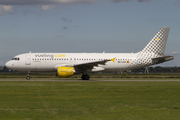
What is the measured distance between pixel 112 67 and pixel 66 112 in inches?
977

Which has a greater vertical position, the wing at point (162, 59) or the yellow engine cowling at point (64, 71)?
the wing at point (162, 59)

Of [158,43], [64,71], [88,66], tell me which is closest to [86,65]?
[88,66]

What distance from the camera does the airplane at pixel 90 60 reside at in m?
32.1

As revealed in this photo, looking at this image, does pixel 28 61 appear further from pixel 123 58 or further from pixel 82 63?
pixel 123 58

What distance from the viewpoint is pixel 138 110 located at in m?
9.93

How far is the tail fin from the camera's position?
3553cm

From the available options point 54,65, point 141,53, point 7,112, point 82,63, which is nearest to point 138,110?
point 7,112

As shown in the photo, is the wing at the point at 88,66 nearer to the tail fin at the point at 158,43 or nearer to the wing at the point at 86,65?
the wing at the point at 86,65

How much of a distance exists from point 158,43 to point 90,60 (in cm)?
1045

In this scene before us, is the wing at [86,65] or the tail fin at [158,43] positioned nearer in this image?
the wing at [86,65]

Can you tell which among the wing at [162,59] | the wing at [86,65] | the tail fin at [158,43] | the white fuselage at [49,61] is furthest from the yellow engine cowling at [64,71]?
the wing at [162,59]

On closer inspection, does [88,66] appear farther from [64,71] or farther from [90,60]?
[64,71]

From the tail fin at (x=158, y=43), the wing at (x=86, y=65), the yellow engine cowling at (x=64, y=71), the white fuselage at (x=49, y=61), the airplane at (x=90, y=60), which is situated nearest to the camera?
the yellow engine cowling at (x=64, y=71)

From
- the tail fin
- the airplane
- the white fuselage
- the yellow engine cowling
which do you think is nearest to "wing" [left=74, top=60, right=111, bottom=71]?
the airplane
